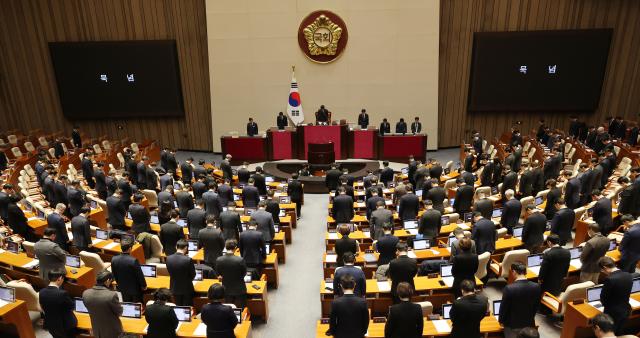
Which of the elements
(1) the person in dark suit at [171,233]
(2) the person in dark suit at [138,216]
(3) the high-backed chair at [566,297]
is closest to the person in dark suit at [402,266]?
(3) the high-backed chair at [566,297]

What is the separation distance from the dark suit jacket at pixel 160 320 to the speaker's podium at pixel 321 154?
11152mm

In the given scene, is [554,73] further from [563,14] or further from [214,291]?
[214,291]

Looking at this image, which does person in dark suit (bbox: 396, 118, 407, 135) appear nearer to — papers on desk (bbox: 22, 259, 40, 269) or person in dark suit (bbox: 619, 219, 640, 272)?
person in dark suit (bbox: 619, 219, 640, 272)

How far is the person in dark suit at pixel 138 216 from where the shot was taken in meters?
9.12

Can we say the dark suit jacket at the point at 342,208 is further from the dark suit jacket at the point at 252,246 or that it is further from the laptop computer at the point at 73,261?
the laptop computer at the point at 73,261

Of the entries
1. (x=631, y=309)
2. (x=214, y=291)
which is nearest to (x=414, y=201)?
(x=631, y=309)

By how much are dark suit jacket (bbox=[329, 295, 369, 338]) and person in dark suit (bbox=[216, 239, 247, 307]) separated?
1881 millimetres

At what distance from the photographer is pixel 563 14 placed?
59.2ft

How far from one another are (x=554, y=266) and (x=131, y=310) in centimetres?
602

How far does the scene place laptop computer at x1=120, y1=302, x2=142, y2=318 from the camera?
6.10 metres

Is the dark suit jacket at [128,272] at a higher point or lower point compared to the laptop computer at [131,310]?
Result: higher

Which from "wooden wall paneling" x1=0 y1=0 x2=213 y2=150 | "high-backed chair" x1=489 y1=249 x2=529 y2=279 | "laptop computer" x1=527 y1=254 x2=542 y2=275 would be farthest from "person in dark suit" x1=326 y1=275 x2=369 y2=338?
"wooden wall paneling" x1=0 y1=0 x2=213 y2=150

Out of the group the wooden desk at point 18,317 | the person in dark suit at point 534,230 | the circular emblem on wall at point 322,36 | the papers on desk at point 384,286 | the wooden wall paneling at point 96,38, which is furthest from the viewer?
the wooden wall paneling at point 96,38

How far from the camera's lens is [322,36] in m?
18.3
